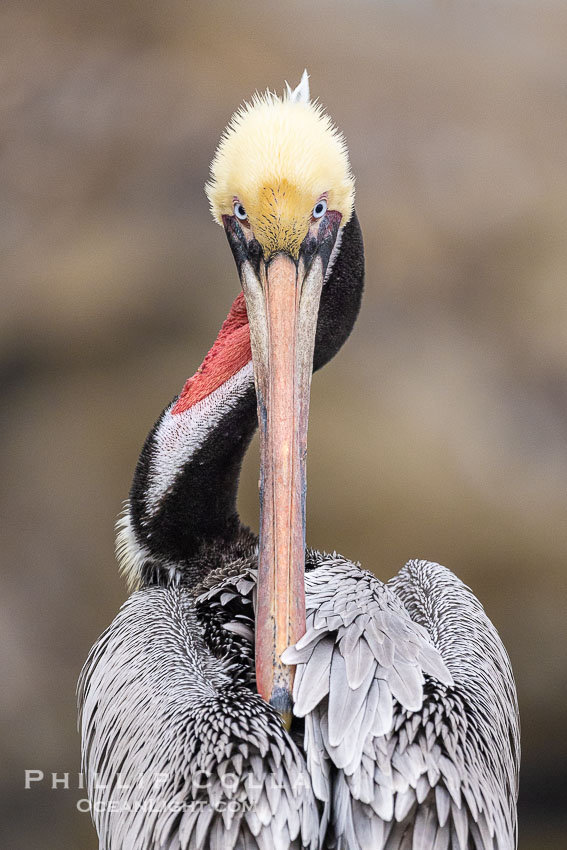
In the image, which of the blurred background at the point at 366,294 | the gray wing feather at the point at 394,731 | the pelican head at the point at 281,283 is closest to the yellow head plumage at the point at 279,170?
the pelican head at the point at 281,283

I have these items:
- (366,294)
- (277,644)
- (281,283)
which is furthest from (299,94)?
(366,294)

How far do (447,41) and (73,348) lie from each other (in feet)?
5.84

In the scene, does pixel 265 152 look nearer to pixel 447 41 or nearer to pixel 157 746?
pixel 157 746

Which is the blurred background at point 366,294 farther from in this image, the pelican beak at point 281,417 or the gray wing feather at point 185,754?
the pelican beak at point 281,417

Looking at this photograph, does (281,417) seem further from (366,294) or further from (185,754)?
(366,294)

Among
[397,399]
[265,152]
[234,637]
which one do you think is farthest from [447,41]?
[234,637]

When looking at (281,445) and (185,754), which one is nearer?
(185,754)

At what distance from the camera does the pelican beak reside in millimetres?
1264

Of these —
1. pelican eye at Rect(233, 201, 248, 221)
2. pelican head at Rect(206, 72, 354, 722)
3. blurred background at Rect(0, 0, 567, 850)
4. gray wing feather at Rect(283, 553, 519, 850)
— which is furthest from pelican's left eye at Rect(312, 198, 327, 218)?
blurred background at Rect(0, 0, 567, 850)

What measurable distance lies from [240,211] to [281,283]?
15cm

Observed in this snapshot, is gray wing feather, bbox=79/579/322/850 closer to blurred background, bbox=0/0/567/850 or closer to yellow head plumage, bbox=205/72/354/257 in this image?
yellow head plumage, bbox=205/72/354/257

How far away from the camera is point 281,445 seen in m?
1.32

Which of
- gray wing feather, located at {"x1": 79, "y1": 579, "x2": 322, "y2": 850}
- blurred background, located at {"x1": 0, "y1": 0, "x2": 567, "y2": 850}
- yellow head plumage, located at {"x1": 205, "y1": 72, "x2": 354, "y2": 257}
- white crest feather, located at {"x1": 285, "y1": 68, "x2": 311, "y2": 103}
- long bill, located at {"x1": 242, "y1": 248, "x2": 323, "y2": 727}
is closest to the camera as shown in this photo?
gray wing feather, located at {"x1": 79, "y1": 579, "x2": 322, "y2": 850}

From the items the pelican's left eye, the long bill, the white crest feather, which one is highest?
the white crest feather
